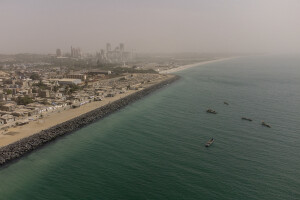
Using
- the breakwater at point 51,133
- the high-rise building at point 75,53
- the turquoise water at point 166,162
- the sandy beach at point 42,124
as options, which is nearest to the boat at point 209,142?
the turquoise water at point 166,162

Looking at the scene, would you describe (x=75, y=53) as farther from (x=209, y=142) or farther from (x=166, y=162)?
(x=166, y=162)

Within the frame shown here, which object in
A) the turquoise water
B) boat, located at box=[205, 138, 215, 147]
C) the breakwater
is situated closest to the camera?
the turquoise water

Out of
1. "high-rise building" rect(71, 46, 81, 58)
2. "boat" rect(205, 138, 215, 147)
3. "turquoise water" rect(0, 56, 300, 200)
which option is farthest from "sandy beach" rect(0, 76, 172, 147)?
"high-rise building" rect(71, 46, 81, 58)

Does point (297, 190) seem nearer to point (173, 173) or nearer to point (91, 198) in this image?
point (173, 173)

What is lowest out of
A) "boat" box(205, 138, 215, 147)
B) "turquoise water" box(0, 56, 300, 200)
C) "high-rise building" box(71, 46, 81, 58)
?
"turquoise water" box(0, 56, 300, 200)

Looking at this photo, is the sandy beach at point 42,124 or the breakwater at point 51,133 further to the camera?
the sandy beach at point 42,124

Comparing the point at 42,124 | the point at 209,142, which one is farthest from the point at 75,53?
the point at 209,142

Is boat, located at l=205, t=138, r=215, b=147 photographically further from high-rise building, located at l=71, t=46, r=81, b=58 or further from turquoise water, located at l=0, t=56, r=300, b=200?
high-rise building, located at l=71, t=46, r=81, b=58

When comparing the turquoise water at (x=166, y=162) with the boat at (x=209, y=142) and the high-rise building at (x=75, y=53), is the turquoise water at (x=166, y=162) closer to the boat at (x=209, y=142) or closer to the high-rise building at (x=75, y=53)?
the boat at (x=209, y=142)

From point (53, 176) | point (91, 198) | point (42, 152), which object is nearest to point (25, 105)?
point (42, 152)
